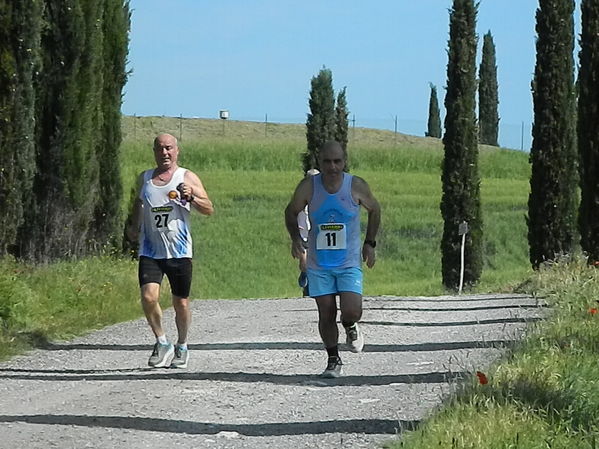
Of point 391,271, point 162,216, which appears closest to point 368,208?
point 162,216

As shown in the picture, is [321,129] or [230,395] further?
[321,129]

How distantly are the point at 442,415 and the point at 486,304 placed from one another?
12.2 metres

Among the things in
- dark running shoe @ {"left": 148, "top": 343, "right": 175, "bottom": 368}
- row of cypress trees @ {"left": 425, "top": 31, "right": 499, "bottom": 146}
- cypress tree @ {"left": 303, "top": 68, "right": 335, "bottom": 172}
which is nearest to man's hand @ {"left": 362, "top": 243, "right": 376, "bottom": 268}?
dark running shoe @ {"left": 148, "top": 343, "right": 175, "bottom": 368}

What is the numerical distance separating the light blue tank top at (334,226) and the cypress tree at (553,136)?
79.0 feet

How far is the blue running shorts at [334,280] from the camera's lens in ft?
35.0

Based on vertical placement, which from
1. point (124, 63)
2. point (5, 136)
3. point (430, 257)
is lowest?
point (430, 257)

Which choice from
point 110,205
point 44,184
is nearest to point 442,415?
point 44,184

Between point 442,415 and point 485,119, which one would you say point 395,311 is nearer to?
point 442,415

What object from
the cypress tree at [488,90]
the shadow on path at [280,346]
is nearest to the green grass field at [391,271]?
the shadow on path at [280,346]

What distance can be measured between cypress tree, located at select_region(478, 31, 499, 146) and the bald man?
6707cm

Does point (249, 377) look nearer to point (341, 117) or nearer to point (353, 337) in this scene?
point (353, 337)

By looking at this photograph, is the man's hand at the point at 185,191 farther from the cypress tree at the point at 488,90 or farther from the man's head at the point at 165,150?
the cypress tree at the point at 488,90

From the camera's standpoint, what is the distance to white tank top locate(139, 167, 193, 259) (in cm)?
1133

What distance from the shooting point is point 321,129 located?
5128 centimetres
